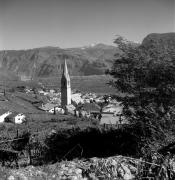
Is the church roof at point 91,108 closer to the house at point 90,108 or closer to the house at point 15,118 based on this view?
the house at point 90,108

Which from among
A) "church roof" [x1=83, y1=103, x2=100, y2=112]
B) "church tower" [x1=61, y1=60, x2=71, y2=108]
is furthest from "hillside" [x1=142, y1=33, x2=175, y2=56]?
"church tower" [x1=61, y1=60, x2=71, y2=108]

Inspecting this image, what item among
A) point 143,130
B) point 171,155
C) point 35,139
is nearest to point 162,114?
point 143,130

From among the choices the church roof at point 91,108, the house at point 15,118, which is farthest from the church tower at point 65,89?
the house at point 15,118

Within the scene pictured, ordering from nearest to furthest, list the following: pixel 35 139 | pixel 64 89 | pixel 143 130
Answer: pixel 143 130 → pixel 35 139 → pixel 64 89

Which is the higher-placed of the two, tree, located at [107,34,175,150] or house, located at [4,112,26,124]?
tree, located at [107,34,175,150]

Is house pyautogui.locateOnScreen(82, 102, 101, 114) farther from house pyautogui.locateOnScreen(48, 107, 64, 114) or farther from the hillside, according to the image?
the hillside

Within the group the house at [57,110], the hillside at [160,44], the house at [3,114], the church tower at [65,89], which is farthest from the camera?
the church tower at [65,89]

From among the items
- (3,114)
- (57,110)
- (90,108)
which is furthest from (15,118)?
(90,108)

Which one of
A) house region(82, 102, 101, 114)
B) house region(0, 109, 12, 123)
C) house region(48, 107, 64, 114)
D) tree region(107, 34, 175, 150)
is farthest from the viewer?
house region(48, 107, 64, 114)

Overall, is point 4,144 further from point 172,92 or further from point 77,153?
point 172,92

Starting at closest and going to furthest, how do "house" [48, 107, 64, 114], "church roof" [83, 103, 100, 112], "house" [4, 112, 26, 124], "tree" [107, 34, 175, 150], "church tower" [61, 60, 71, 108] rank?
1. "tree" [107, 34, 175, 150]
2. "house" [4, 112, 26, 124]
3. "church roof" [83, 103, 100, 112]
4. "house" [48, 107, 64, 114]
5. "church tower" [61, 60, 71, 108]

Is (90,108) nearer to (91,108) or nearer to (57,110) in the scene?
(91,108)
